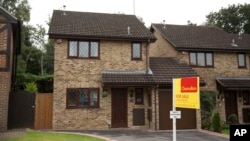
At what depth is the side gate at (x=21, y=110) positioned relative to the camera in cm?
1675

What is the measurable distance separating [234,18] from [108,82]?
2970 cm

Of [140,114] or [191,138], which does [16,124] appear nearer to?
[140,114]

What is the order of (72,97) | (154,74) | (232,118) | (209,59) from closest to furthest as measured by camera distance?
(72,97), (154,74), (232,118), (209,59)

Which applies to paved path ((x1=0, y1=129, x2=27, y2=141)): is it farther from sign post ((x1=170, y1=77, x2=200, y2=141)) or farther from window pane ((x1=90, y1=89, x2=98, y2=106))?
sign post ((x1=170, y1=77, x2=200, y2=141))

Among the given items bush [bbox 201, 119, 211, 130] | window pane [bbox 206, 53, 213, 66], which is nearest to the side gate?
bush [bbox 201, 119, 211, 130]

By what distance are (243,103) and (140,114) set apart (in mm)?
8628

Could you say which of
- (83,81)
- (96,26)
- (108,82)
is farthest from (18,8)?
(108,82)

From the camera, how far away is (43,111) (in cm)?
1795

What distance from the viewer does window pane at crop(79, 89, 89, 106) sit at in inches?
723

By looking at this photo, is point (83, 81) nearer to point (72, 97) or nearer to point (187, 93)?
point (72, 97)

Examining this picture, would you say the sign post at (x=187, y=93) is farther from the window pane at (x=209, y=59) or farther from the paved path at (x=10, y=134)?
the window pane at (x=209, y=59)

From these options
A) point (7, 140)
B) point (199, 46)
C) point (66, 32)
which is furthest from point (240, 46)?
point (7, 140)

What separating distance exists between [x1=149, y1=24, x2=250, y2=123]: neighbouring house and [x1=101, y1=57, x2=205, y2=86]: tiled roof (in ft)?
4.91

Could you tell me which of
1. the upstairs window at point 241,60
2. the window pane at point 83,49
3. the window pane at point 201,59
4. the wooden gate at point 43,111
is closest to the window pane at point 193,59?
the window pane at point 201,59
